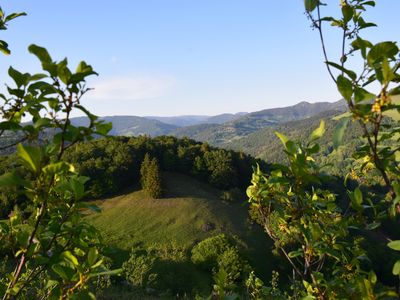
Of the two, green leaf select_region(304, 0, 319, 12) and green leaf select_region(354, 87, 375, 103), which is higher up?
green leaf select_region(304, 0, 319, 12)

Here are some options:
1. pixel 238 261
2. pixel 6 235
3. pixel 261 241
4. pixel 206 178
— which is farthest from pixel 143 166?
pixel 6 235

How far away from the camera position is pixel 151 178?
55906mm

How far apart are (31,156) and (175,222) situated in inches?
1922

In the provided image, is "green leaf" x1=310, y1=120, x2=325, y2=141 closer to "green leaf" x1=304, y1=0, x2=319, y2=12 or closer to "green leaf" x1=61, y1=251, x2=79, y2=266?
"green leaf" x1=304, y1=0, x2=319, y2=12

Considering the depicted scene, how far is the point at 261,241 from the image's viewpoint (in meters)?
48.5

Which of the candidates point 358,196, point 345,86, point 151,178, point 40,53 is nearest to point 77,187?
point 40,53

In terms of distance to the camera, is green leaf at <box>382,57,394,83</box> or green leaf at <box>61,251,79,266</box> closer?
green leaf at <box>382,57,394,83</box>

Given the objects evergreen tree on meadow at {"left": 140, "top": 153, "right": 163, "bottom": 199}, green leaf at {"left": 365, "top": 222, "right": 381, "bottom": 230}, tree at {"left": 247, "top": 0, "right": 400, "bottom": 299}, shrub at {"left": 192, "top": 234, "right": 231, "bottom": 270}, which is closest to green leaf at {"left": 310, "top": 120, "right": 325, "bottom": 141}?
tree at {"left": 247, "top": 0, "right": 400, "bottom": 299}

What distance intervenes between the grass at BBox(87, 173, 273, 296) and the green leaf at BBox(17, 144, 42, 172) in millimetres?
37423

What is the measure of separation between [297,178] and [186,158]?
61.8 meters

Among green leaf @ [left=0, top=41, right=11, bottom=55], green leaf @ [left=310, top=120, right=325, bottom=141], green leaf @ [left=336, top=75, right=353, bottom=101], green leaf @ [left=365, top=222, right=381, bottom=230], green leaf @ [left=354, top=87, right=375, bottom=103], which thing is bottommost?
green leaf @ [left=365, top=222, right=381, bottom=230]

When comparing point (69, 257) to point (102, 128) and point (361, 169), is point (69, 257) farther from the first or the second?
point (361, 169)

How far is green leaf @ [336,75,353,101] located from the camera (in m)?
2.49

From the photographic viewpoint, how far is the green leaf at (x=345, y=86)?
2488 mm
